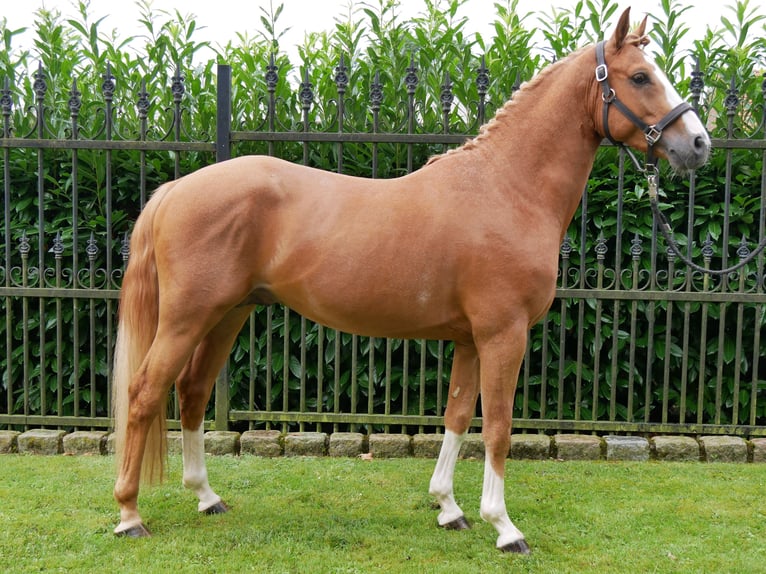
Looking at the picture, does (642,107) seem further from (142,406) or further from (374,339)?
(142,406)

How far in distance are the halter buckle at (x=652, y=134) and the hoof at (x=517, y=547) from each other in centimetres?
216

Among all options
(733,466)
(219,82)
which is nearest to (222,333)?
(219,82)

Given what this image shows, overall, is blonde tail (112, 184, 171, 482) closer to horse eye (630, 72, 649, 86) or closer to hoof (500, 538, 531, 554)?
hoof (500, 538, 531, 554)

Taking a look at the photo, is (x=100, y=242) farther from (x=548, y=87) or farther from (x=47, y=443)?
(x=548, y=87)

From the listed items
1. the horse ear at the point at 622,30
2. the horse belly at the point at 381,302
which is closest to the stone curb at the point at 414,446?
the horse belly at the point at 381,302

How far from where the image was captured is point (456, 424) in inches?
157

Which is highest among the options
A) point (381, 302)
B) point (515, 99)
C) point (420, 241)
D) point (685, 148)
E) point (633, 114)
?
point (515, 99)

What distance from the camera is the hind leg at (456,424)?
157 inches

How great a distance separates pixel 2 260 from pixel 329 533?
3809 millimetres

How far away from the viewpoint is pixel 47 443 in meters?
5.45

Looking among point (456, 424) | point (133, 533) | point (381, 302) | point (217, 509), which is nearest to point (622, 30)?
point (381, 302)

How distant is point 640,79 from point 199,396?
2972mm

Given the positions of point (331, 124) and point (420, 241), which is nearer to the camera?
point (420, 241)

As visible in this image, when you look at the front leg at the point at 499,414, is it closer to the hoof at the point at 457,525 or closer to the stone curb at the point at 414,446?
the hoof at the point at 457,525
